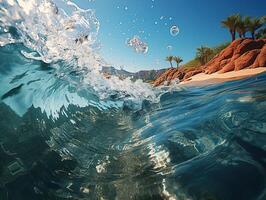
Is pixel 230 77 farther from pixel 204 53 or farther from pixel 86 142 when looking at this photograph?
pixel 204 53

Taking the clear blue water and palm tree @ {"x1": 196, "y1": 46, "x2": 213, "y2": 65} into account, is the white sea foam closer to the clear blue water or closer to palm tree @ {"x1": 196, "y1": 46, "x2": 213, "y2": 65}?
the clear blue water

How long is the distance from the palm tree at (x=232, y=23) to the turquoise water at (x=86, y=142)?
34791mm

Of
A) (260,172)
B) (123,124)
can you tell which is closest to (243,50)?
(123,124)

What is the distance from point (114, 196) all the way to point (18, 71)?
211 cm

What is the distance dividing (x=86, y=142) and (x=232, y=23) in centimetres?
3687

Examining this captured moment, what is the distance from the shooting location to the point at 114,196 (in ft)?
5.76

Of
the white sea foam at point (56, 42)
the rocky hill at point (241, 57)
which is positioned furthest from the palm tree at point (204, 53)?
the white sea foam at point (56, 42)

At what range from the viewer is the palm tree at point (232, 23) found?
35.0m

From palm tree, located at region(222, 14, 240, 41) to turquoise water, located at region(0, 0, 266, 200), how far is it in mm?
34791

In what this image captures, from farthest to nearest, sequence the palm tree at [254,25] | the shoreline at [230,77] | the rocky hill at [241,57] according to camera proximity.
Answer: the palm tree at [254,25] → the rocky hill at [241,57] → the shoreline at [230,77]

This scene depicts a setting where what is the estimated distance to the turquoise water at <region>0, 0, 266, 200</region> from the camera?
5.75 feet

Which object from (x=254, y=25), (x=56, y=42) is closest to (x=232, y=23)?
(x=254, y=25)

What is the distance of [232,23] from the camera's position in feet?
116

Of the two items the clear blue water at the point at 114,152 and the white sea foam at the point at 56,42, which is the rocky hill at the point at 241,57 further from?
the clear blue water at the point at 114,152
